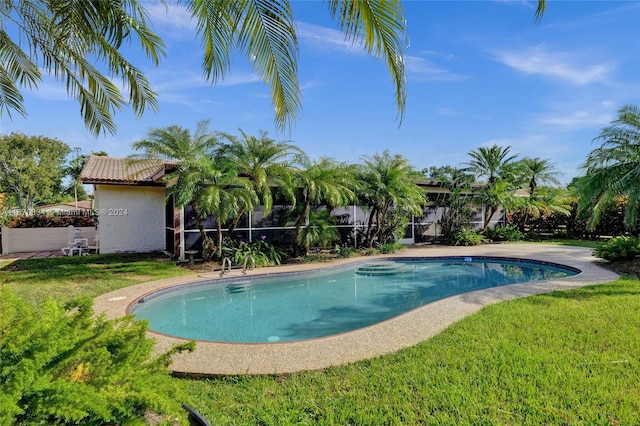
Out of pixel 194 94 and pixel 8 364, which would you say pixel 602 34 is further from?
pixel 8 364

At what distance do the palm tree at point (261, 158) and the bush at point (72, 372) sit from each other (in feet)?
31.1

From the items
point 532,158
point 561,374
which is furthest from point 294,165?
point 532,158

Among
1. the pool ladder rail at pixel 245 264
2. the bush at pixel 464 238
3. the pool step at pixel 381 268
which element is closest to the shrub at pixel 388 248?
the pool step at pixel 381 268

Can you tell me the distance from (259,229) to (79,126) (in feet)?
28.2

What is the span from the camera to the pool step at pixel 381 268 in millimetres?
13477

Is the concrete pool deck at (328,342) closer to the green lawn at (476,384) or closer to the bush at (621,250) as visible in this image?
the green lawn at (476,384)

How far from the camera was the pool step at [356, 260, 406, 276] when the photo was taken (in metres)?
13.5

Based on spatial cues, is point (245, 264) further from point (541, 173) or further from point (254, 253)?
point (541, 173)

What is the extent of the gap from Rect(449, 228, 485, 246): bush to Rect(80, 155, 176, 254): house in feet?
48.8

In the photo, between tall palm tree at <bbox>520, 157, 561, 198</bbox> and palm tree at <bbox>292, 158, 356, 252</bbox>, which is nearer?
palm tree at <bbox>292, 158, 356, 252</bbox>

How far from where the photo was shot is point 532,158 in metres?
22.6

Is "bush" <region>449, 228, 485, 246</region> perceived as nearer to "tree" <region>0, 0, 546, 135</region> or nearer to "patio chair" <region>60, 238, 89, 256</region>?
"tree" <region>0, 0, 546, 135</region>

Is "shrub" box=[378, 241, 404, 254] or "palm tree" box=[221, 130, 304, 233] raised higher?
"palm tree" box=[221, 130, 304, 233]

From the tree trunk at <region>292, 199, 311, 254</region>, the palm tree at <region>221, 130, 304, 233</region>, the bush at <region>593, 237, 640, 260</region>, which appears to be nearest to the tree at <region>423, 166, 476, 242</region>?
the bush at <region>593, 237, 640, 260</region>
